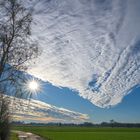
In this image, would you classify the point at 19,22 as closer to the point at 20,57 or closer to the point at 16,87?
the point at 20,57

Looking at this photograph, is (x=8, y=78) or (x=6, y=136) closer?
(x=8, y=78)

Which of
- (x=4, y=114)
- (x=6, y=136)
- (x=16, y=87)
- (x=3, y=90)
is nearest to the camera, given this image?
(x=16, y=87)

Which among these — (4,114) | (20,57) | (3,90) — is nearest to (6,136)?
(4,114)

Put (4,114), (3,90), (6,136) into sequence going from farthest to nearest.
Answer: (6,136) → (4,114) → (3,90)

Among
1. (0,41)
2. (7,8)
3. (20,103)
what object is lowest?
(20,103)

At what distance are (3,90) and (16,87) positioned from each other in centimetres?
184

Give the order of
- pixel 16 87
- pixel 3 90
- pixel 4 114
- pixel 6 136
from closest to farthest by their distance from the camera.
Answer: pixel 16 87 < pixel 3 90 < pixel 4 114 < pixel 6 136

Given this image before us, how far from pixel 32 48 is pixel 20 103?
277 centimetres

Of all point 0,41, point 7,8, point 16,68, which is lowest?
point 16,68

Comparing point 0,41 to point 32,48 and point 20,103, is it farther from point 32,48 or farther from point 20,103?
point 20,103

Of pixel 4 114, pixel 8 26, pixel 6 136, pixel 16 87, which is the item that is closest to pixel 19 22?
pixel 8 26

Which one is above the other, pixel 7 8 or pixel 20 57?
pixel 7 8

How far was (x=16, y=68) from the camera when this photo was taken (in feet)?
57.3

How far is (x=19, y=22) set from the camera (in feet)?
57.7
